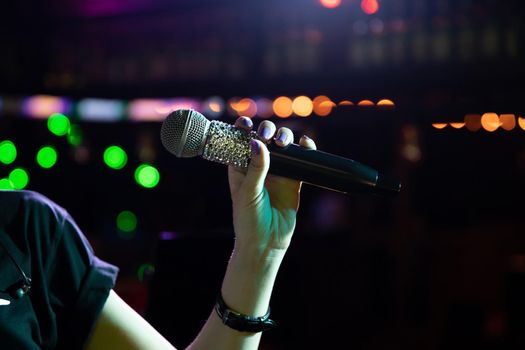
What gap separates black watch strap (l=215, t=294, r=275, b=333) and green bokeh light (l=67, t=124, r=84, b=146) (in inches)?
154

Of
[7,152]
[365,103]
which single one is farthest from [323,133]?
[7,152]

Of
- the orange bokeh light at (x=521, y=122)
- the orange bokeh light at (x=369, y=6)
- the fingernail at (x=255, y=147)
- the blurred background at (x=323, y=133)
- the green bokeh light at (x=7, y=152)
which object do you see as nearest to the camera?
the fingernail at (x=255, y=147)

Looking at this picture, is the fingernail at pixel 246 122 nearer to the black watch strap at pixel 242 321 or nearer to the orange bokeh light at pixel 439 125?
the black watch strap at pixel 242 321

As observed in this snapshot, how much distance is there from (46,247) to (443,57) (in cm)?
304

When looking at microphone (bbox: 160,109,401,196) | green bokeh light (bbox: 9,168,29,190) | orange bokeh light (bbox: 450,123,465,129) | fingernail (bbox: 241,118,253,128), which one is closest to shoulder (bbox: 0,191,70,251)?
microphone (bbox: 160,109,401,196)

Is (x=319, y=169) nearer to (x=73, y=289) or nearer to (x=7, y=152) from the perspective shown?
(x=73, y=289)

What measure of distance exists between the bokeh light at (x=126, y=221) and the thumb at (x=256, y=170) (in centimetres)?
354

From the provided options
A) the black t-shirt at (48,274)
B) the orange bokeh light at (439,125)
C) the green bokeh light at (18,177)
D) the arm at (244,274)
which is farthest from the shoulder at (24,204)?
the green bokeh light at (18,177)

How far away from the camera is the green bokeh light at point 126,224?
14.3 ft

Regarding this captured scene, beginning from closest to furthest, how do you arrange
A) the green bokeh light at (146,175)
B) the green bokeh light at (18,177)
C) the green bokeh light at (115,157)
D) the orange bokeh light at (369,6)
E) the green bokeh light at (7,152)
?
the orange bokeh light at (369,6)
the green bokeh light at (18,177)
the green bokeh light at (7,152)
the green bokeh light at (146,175)
the green bokeh light at (115,157)

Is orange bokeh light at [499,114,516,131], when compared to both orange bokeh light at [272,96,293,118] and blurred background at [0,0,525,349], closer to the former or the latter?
blurred background at [0,0,525,349]

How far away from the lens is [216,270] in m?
1.46

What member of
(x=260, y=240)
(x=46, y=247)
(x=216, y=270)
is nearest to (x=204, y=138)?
(x=260, y=240)

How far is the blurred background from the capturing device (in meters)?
3.63
